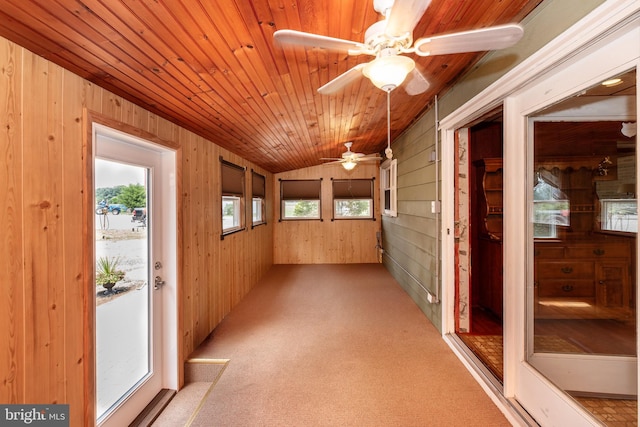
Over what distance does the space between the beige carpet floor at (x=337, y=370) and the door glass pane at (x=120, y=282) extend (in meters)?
0.60

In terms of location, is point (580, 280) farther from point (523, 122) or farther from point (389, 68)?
point (389, 68)

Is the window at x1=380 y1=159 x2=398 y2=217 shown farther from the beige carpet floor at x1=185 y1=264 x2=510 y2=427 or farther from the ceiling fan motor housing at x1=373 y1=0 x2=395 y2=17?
the ceiling fan motor housing at x1=373 y1=0 x2=395 y2=17

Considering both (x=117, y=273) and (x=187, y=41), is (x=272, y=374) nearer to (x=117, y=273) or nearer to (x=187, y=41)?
(x=117, y=273)

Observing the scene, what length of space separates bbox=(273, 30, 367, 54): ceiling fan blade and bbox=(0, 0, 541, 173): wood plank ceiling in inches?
6.3

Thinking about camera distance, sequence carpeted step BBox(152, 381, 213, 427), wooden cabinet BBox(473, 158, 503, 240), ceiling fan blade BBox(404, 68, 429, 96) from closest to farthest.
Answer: ceiling fan blade BBox(404, 68, 429, 96) → carpeted step BBox(152, 381, 213, 427) → wooden cabinet BBox(473, 158, 503, 240)

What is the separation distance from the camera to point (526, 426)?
5.30ft

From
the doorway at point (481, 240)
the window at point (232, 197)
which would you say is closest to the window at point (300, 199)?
the window at point (232, 197)

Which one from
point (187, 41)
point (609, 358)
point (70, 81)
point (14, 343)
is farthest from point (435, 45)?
point (14, 343)

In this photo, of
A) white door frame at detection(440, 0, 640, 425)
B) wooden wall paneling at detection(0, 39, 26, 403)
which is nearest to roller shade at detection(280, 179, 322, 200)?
white door frame at detection(440, 0, 640, 425)

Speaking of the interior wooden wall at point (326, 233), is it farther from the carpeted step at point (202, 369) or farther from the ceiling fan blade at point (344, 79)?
the ceiling fan blade at point (344, 79)

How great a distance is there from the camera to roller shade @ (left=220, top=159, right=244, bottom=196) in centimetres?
350

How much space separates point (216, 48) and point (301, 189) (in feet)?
17.2

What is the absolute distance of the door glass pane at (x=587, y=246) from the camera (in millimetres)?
1351

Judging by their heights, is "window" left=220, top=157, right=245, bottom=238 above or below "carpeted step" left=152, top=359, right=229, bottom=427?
above
